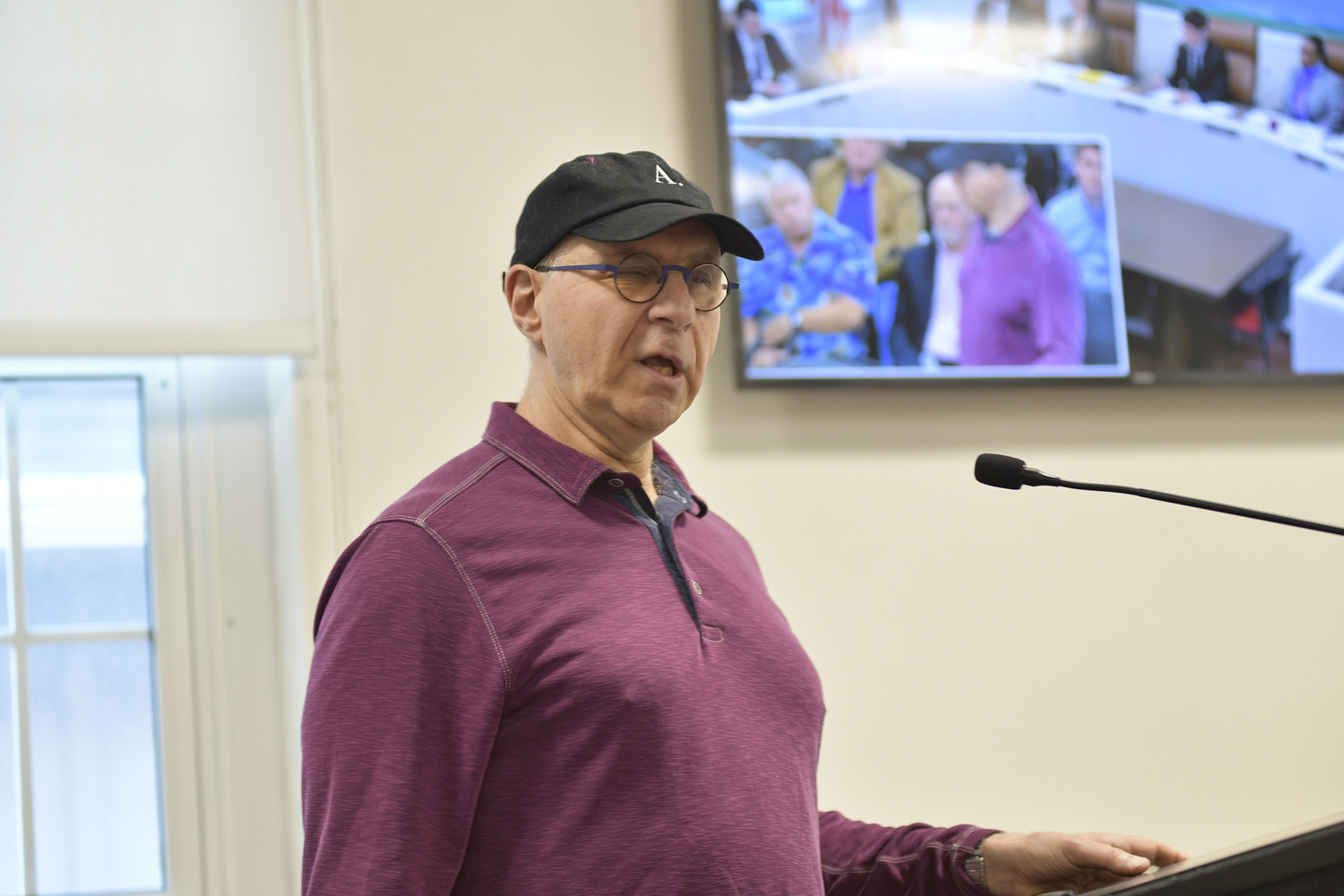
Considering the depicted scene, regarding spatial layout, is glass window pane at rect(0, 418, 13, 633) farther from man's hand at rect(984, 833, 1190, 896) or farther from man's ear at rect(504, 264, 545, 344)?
man's hand at rect(984, 833, 1190, 896)

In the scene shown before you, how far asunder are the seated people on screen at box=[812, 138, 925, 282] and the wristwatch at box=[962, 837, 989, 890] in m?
1.10

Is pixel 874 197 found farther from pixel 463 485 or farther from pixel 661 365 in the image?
pixel 463 485

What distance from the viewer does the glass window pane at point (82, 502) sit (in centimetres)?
180

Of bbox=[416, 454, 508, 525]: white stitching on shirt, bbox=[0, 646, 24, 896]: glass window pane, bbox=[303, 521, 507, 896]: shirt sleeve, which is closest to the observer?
bbox=[303, 521, 507, 896]: shirt sleeve

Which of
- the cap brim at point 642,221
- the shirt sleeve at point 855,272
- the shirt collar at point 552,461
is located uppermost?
the shirt sleeve at point 855,272

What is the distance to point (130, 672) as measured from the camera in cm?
182

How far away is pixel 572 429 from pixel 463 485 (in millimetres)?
145

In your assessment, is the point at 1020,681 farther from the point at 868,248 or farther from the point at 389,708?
the point at 389,708

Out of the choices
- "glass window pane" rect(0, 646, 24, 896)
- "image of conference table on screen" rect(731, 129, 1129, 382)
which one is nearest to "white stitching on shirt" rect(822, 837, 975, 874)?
"image of conference table on screen" rect(731, 129, 1129, 382)

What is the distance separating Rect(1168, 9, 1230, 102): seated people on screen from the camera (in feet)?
7.27

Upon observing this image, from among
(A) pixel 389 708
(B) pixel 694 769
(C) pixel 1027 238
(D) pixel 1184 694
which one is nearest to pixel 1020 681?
(D) pixel 1184 694

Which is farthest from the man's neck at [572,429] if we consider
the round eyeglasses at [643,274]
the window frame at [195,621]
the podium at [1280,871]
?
the window frame at [195,621]

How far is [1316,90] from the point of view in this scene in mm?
2285

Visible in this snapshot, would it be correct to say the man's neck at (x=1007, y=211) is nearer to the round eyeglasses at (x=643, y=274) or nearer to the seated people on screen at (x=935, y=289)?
the seated people on screen at (x=935, y=289)
